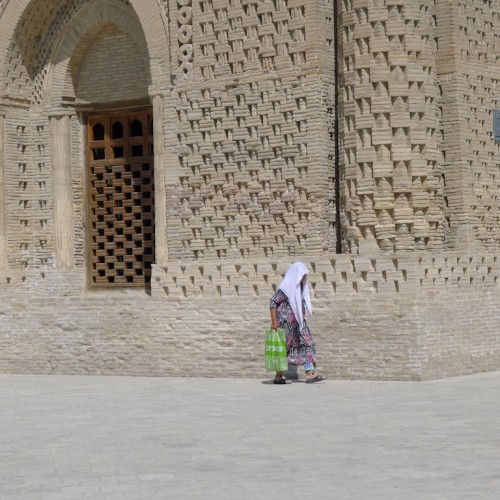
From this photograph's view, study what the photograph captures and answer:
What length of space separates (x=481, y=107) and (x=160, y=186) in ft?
13.6

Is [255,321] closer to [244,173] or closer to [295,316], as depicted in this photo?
[295,316]

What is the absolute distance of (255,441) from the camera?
28.9 feet

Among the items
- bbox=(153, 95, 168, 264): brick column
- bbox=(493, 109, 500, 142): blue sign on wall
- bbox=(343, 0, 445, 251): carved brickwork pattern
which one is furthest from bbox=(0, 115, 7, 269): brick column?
bbox=(493, 109, 500, 142): blue sign on wall

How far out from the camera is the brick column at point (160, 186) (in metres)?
15.3

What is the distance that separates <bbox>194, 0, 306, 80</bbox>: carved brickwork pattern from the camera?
14328 millimetres

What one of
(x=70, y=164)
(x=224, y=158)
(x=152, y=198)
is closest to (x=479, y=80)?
(x=224, y=158)

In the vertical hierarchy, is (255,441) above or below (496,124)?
below

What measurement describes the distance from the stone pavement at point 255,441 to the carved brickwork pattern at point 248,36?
13.0 ft

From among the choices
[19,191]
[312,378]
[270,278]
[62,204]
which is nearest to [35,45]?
[19,191]

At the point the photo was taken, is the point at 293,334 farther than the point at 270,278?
No

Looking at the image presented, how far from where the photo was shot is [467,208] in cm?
1453

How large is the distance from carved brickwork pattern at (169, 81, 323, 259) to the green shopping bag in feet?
5.85

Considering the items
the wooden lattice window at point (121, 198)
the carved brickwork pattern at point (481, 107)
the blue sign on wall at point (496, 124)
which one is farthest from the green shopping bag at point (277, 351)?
the blue sign on wall at point (496, 124)

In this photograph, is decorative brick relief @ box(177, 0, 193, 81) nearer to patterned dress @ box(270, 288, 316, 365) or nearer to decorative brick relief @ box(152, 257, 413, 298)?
decorative brick relief @ box(152, 257, 413, 298)
